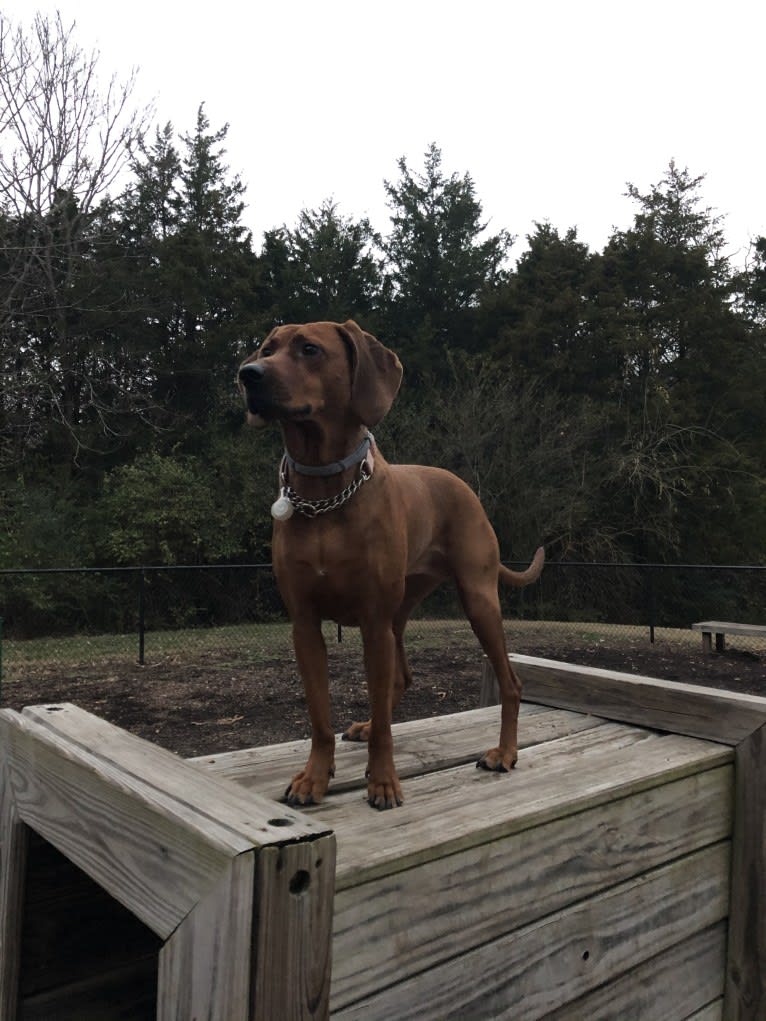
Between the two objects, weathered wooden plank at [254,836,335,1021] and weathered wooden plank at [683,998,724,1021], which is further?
weathered wooden plank at [683,998,724,1021]

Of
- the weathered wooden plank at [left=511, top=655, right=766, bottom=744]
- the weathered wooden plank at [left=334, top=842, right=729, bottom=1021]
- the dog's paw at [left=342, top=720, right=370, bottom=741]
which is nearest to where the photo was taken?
the weathered wooden plank at [left=334, top=842, right=729, bottom=1021]

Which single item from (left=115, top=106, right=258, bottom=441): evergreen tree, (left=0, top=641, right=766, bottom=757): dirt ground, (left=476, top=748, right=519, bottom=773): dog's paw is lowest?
(left=0, top=641, right=766, bottom=757): dirt ground

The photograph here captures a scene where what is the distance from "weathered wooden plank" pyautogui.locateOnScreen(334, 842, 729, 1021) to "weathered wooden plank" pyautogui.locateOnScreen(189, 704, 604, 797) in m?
0.55

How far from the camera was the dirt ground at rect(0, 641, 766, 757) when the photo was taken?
245 inches

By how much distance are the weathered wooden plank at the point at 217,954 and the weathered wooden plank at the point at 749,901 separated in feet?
5.77

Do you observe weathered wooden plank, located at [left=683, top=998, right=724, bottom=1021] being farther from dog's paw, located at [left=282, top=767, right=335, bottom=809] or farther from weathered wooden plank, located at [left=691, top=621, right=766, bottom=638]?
weathered wooden plank, located at [left=691, top=621, right=766, bottom=638]

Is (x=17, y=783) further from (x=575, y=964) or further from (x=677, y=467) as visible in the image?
(x=677, y=467)

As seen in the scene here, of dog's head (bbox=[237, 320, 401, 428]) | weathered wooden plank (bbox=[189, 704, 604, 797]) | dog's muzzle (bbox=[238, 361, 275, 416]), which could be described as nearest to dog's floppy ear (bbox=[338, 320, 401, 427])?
dog's head (bbox=[237, 320, 401, 428])

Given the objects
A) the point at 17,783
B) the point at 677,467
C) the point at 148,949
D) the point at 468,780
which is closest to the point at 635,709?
the point at 468,780

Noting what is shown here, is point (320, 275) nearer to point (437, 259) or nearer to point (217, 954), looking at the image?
point (437, 259)

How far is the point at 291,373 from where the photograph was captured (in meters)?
1.73

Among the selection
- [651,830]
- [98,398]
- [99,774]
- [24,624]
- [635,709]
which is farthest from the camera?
[98,398]

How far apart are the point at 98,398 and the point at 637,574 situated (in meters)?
14.3

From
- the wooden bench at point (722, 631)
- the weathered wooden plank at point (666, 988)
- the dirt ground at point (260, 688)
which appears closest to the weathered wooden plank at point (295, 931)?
the weathered wooden plank at point (666, 988)
